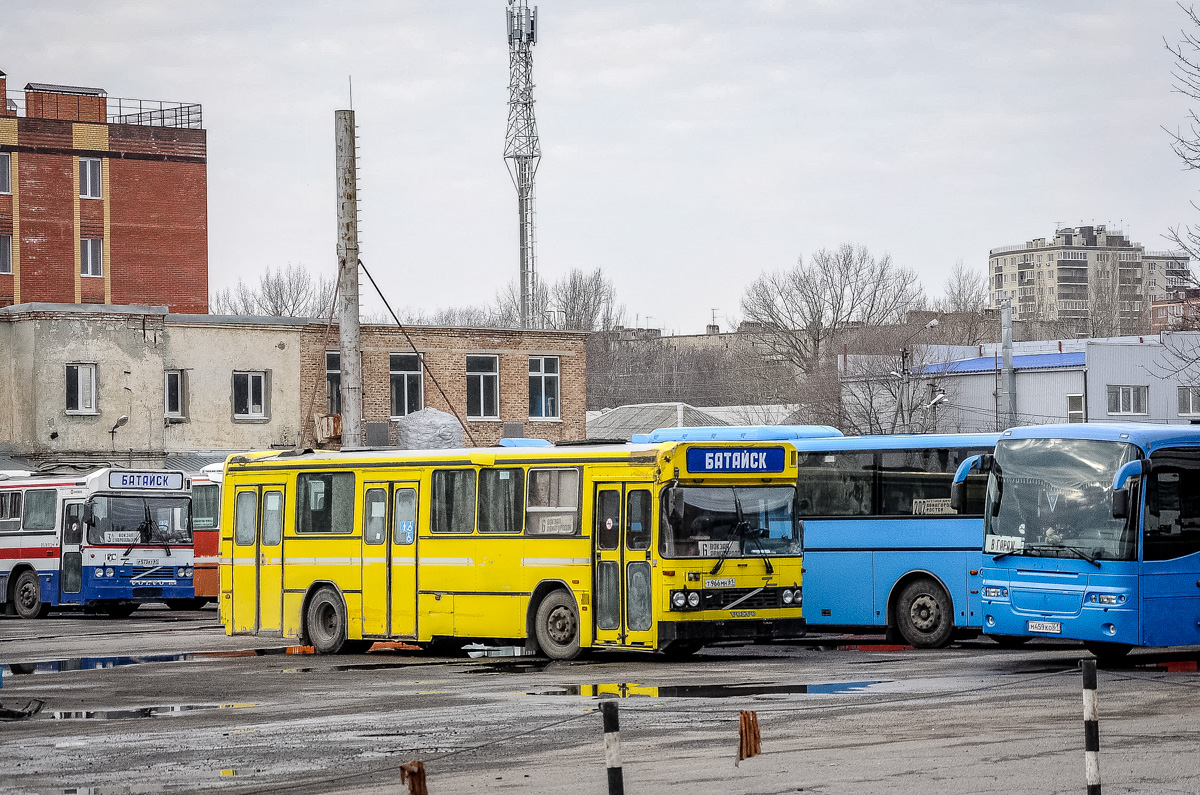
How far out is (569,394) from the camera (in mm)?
56906

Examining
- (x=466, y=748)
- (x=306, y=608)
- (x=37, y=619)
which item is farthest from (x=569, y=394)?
(x=466, y=748)

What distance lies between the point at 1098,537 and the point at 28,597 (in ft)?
85.8

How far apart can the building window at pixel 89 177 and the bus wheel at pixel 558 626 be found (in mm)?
52729

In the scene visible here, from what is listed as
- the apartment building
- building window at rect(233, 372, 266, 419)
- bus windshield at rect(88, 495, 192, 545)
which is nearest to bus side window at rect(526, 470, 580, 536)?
bus windshield at rect(88, 495, 192, 545)

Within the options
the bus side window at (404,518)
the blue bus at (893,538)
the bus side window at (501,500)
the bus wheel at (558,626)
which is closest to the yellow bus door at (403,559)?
the bus side window at (404,518)

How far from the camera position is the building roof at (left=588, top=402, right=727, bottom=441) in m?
77.4

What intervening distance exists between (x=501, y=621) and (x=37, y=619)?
18885 mm

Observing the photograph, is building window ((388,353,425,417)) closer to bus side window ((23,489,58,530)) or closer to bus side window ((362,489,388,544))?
bus side window ((23,489,58,530))

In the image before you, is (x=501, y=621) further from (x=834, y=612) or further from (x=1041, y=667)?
(x=1041, y=667)

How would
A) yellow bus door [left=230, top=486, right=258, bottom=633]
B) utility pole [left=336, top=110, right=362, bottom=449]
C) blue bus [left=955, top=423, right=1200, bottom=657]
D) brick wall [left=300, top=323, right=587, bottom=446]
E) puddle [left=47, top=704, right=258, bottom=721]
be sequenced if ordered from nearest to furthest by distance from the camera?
1. puddle [left=47, top=704, right=258, bottom=721]
2. blue bus [left=955, top=423, right=1200, bottom=657]
3. yellow bus door [left=230, top=486, right=258, bottom=633]
4. utility pole [left=336, top=110, right=362, bottom=449]
5. brick wall [left=300, top=323, right=587, bottom=446]

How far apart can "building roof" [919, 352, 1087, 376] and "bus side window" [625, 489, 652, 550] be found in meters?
52.8

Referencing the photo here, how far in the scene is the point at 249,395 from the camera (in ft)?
167

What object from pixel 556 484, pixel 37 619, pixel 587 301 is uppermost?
pixel 587 301

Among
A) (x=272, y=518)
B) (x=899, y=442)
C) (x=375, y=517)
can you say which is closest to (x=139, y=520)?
(x=272, y=518)
